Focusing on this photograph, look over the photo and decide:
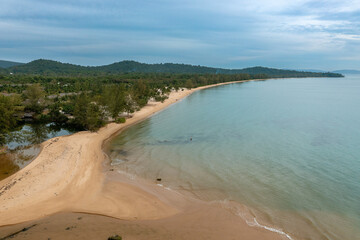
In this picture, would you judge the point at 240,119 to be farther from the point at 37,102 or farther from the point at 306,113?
the point at 37,102

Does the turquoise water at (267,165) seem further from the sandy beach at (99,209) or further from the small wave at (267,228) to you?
the sandy beach at (99,209)

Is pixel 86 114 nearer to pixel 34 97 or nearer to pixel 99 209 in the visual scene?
pixel 34 97

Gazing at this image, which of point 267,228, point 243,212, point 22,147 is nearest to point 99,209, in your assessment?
point 243,212

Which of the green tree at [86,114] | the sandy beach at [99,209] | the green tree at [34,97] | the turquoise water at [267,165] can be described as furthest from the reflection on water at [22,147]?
the turquoise water at [267,165]

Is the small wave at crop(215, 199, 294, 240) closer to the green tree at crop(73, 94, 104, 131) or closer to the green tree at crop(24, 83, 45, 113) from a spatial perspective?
the green tree at crop(73, 94, 104, 131)

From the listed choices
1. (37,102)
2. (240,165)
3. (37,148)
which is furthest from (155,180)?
(37,102)
